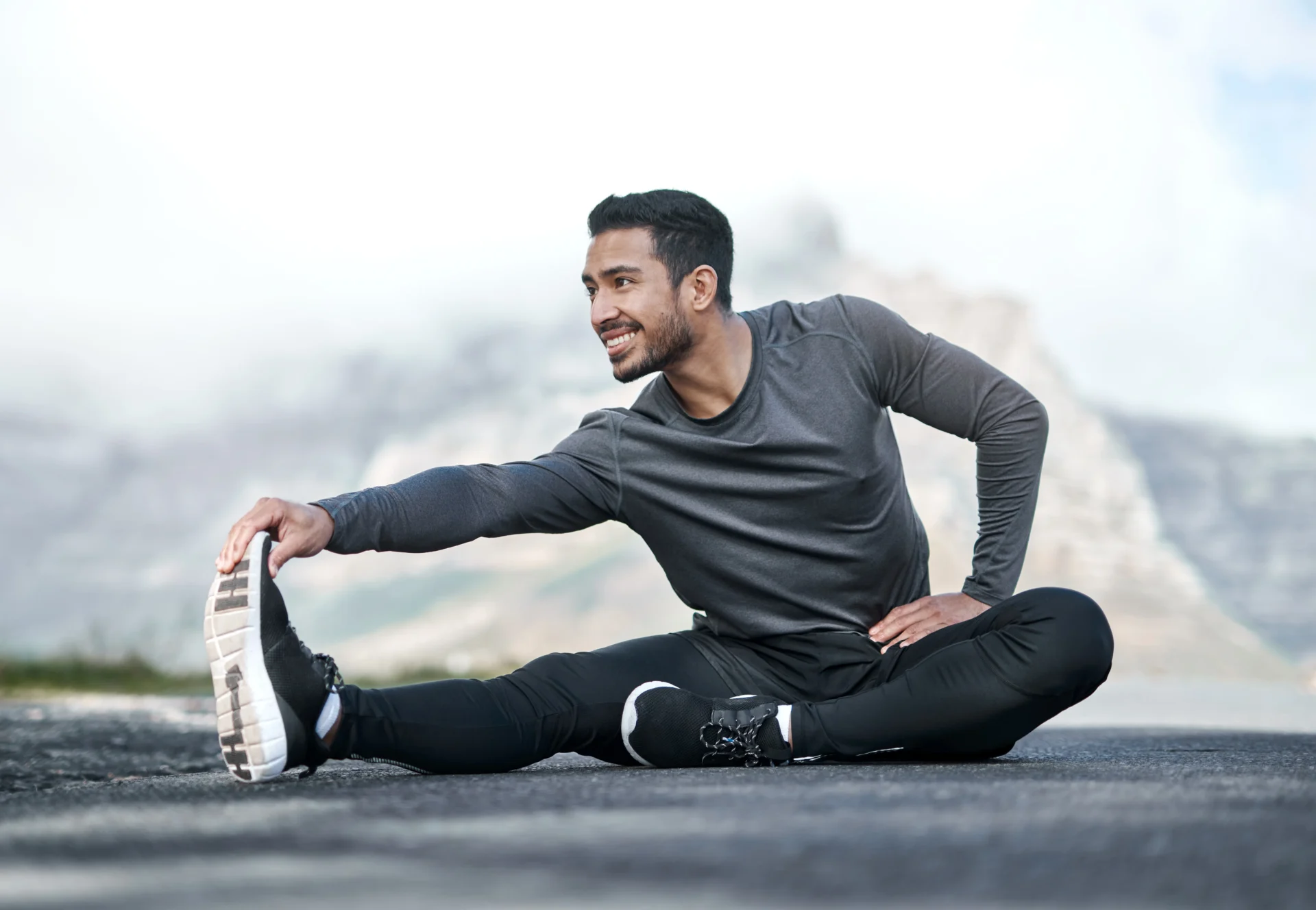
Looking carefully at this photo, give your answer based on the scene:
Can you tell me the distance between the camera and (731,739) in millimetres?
2002

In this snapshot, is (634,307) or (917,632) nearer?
(917,632)

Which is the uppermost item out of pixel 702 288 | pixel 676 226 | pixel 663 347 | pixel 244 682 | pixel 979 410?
pixel 676 226

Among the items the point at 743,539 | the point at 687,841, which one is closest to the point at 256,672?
the point at 687,841

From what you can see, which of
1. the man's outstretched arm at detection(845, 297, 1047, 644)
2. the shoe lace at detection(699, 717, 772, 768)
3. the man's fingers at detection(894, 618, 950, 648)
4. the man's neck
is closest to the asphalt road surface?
the shoe lace at detection(699, 717, 772, 768)

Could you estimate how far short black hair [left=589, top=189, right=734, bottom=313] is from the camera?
8.17ft

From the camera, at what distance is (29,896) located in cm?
100

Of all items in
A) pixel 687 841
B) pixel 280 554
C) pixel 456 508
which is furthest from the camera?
pixel 456 508

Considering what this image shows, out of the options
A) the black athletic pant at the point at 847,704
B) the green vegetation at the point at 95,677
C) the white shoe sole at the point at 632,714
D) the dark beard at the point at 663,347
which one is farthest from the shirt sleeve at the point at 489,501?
the green vegetation at the point at 95,677

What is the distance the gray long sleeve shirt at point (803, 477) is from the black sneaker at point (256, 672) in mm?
492

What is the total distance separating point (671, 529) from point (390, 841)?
49.8 inches

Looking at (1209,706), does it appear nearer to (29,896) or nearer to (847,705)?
(847,705)

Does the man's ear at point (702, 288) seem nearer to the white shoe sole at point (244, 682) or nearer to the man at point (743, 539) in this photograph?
the man at point (743, 539)

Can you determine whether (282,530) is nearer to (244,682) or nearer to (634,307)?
(244,682)

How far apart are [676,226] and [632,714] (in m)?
1.01
